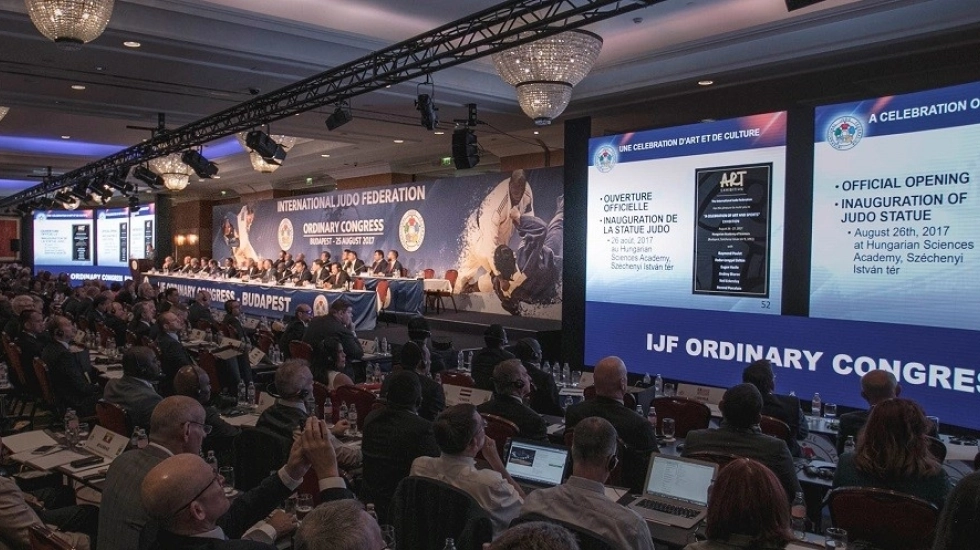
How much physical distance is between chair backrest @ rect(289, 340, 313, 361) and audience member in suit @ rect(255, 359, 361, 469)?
368cm

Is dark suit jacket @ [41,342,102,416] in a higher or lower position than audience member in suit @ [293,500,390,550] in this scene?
lower

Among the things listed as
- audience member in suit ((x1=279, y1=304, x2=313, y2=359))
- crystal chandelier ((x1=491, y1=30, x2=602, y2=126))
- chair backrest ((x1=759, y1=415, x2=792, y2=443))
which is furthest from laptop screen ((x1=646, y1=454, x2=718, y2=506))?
audience member in suit ((x1=279, y1=304, x2=313, y2=359))

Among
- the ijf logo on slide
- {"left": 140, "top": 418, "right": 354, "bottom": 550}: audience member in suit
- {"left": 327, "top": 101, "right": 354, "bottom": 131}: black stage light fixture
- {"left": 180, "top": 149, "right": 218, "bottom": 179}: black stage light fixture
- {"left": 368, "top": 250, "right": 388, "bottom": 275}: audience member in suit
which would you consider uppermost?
{"left": 327, "top": 101, "right": 354, "bottom": 131}: black stage light fixture

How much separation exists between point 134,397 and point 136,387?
69mm

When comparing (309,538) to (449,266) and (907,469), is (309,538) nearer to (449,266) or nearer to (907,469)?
(907,469)

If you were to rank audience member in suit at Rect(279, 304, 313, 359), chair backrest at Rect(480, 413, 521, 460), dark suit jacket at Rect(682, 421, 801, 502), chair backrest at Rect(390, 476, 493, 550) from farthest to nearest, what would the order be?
audience member in suit at Rect(279, 304, 313, 359) → chair backrest at Rect(480, 413, 521, 460) → dark suit jacket at Rect(682, 421, 801, 502) → chair backrest at Rect(390, 476, 493, 550)

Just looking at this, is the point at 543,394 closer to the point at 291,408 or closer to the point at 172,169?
the point at 291,408

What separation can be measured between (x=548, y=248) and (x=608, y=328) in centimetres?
400

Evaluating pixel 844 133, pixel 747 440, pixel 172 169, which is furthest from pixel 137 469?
pixel 172 169

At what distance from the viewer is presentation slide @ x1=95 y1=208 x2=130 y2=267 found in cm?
2553

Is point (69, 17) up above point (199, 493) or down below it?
above

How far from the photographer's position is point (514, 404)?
4074mm

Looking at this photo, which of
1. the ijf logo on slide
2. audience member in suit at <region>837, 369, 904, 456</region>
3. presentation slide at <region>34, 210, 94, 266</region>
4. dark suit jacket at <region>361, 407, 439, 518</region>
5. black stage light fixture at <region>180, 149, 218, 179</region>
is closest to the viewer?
dark suit jacket at <region>361, 407, 439, 518</region>

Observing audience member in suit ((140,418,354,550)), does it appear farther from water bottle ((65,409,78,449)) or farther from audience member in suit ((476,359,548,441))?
water bottle ((65,409,78,449))
